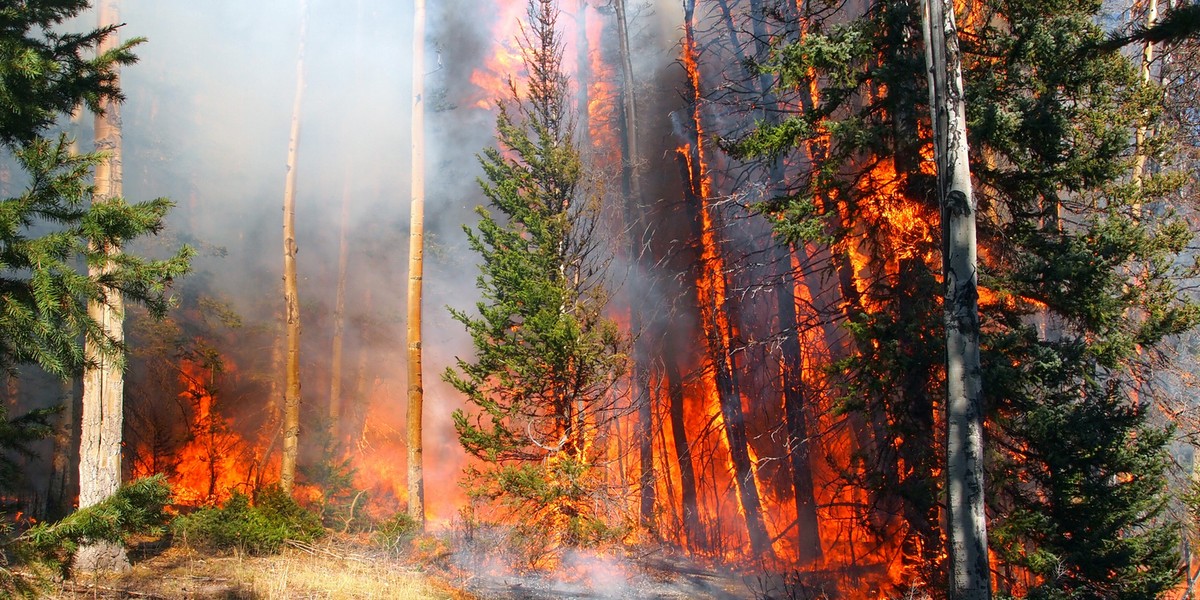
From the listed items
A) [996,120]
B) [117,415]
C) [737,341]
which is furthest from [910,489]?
[117,415]

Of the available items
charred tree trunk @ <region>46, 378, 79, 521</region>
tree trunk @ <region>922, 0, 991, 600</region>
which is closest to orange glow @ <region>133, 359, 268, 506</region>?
charred tree trunk @ <region>46, 378, 79, 521</region>

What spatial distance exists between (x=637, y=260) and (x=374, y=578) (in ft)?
32.8

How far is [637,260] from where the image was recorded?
1770cm

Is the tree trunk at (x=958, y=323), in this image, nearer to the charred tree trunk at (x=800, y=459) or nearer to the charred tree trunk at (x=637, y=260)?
the charred tree trunk at (x=800, y=459)

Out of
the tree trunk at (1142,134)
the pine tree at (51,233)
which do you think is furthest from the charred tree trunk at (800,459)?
the pine tree at (51,233)

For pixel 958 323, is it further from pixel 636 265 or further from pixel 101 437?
pixel 636 265

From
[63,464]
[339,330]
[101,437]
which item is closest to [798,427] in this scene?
[101,437]

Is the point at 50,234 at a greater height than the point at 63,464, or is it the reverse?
the point at 50,234

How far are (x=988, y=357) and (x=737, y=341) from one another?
261 inches

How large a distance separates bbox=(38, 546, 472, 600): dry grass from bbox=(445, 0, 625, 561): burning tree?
1887 mm

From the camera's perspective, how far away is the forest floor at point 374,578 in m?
8.51

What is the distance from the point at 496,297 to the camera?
1240 centimetres

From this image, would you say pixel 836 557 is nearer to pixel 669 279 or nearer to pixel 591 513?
pixel 591 513

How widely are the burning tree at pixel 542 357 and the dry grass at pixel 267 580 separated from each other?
189 cm
